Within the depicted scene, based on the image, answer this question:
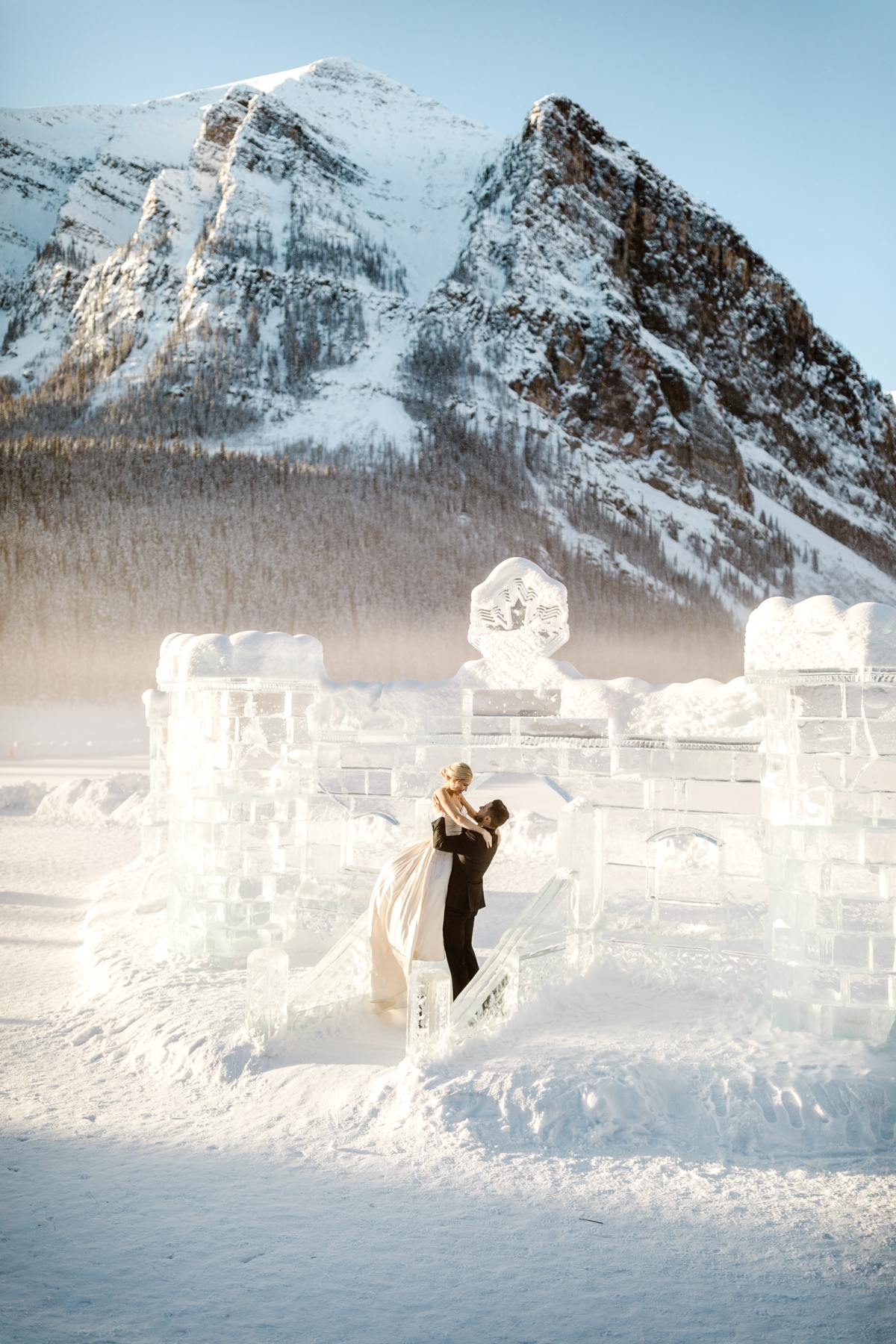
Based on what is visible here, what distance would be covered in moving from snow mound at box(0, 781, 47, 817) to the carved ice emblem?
1068 centimetres

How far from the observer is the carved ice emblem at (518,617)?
718 centimetres

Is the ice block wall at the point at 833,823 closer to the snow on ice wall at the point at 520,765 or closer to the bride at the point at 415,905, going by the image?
the snow on ice wall at the point at 520,765

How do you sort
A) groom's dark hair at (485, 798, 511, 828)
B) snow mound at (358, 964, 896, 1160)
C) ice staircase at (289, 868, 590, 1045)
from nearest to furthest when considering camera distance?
snow mound at (358, 964, 896, 1160) < ice staircase at (289, 868, 590, 1045) < groom's dark hair at (485, 798, 511, 828)

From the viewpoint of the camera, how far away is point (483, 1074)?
15.4ft

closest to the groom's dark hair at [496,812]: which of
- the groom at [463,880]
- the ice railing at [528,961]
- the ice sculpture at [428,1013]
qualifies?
the groom at [463,880]

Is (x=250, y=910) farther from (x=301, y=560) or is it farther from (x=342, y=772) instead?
(x=301, y=560)

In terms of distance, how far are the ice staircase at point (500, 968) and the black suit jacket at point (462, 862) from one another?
32 cm

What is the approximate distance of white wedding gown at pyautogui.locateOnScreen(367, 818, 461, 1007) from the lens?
18.2 ft

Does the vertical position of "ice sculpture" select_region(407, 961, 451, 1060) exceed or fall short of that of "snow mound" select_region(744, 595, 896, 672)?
it falls short

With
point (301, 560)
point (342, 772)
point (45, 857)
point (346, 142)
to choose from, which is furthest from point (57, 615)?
point (346, 142)

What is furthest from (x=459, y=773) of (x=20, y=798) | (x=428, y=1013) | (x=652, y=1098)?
(x=20, y=798)

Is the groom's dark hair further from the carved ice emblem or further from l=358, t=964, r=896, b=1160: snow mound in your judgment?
the carved ice emblem

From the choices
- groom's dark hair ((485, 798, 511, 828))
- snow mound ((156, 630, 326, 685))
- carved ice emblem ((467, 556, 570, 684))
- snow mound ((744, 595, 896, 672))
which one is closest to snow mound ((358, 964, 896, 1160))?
groom's dark hair ((485, 798, 511, 828))

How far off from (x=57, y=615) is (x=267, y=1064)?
116ft
